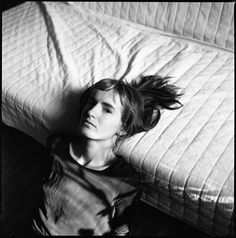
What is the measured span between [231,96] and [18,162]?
95 cm

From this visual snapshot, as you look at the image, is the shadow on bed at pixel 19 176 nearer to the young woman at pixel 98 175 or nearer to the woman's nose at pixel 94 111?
the young woman at pixel 98 175

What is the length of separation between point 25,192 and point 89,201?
486 mm

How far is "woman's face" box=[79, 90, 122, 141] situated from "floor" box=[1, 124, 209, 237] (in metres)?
0.43

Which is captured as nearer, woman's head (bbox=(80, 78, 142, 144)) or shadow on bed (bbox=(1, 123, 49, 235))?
woman's head (bbox=(80, 78, 142, 144))

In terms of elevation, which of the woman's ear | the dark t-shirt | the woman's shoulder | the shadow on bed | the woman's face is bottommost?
the shadow on bed

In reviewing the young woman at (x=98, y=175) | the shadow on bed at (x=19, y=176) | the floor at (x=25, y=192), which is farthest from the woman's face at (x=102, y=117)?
the floor at (x=25, y=192)

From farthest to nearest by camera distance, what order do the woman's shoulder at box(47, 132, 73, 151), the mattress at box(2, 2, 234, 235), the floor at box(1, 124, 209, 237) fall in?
the floor at box(1, 124, 209, 237) → the woman's shoulder at box(47, 132, 73, 151) → the mattress at box(2, 2, 234, 235)

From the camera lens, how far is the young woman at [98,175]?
3.34ft

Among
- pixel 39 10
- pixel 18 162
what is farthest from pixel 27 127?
pixel 39 10

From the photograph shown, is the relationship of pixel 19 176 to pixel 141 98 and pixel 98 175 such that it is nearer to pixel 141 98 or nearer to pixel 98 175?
pixel 98 175

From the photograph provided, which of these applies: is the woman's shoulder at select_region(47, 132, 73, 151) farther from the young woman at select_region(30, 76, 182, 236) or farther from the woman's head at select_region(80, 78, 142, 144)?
the woman's head at select_region(80, 78, 142, 144)

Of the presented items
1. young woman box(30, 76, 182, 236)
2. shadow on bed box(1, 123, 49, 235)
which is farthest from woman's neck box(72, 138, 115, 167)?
shadow on bed box(1, 123, 49, 235)

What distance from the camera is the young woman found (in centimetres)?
102

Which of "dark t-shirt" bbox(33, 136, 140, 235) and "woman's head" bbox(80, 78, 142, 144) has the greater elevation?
"woman's head" bbox(80, 78, 142, 144)
